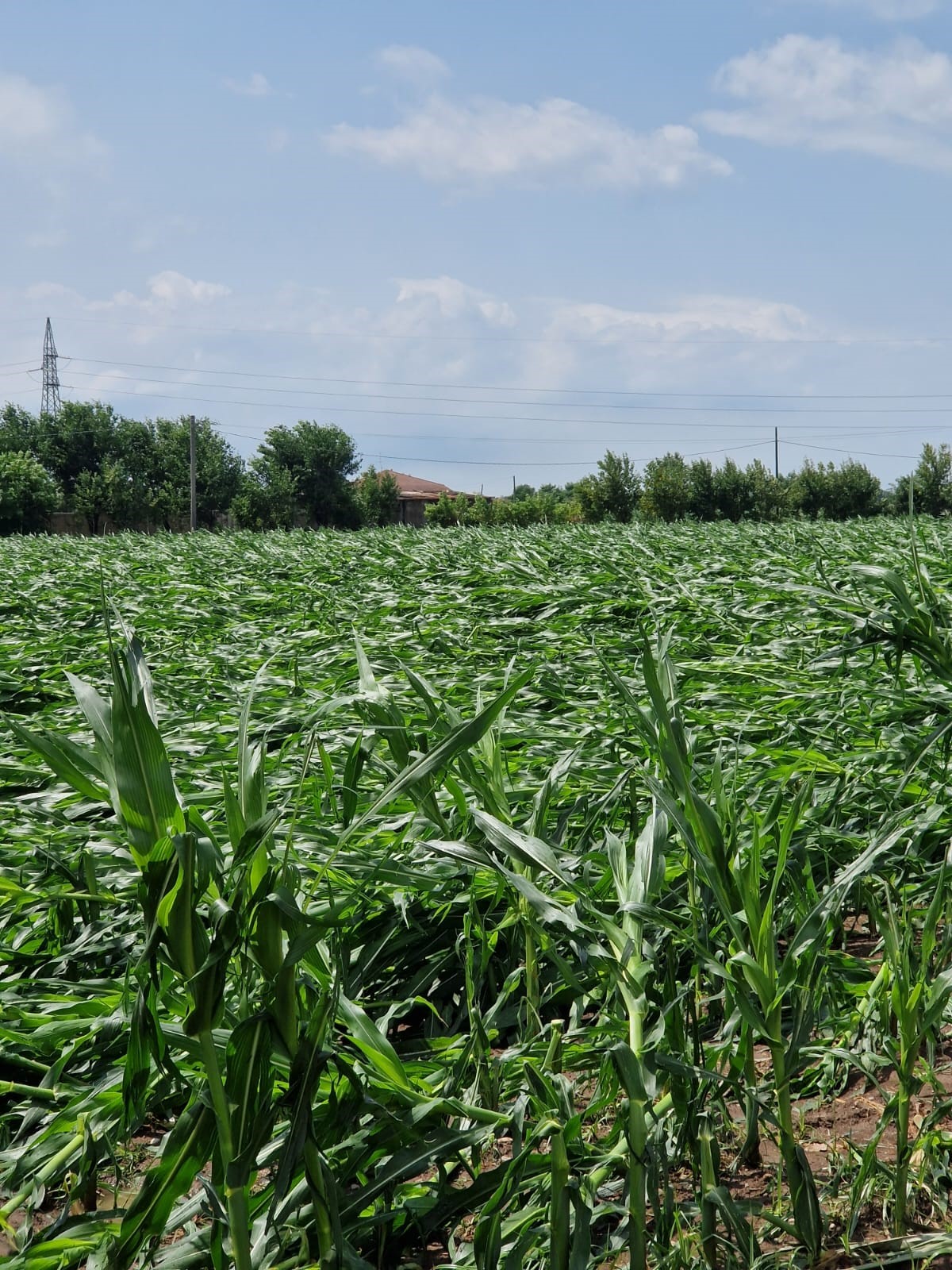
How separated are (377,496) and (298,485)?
5326 millimetres

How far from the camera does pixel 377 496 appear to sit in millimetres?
68188

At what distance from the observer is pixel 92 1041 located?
199 centimetres

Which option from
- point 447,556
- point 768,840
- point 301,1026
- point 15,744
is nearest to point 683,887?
point 768,840

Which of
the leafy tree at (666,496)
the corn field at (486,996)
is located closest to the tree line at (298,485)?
the leafy tree at (666,496)

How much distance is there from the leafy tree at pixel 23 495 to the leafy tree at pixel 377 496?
19.5 meters

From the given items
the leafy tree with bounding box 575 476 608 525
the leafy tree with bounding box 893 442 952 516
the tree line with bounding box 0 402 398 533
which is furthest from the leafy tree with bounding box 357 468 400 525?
the leafy tree with bounding box 893 442 952 516

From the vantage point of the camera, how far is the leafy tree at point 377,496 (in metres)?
67.7

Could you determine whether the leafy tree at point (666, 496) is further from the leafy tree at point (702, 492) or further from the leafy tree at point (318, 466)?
the leafy tree at point (318, 466)

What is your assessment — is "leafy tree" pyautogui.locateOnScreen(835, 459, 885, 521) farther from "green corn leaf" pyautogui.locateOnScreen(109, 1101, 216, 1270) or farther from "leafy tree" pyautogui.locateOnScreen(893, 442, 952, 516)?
"green corn leaf" pyautogui.locateOnScreen(109, 1101, 216, 1270)

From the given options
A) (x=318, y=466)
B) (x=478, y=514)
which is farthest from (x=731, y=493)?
(x=318, y=466)

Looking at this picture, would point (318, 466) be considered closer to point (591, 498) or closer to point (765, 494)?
point (591, 498)

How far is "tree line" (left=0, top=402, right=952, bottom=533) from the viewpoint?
5788 cm

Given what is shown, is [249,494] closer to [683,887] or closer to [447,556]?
[447,556]

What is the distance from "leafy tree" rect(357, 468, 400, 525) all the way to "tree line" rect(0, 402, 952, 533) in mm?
147
